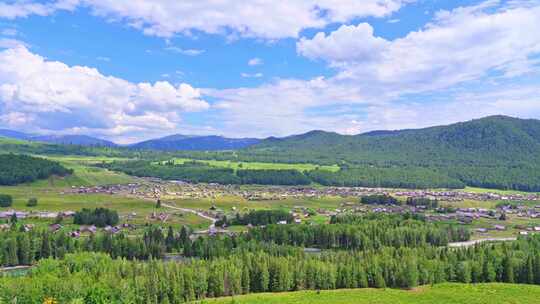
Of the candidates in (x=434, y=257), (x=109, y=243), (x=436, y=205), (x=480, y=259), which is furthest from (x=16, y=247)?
(x=436, y=205)

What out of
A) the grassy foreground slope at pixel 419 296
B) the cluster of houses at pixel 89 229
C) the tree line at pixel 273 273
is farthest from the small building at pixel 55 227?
the grassy foreground slope at pixel 419 296

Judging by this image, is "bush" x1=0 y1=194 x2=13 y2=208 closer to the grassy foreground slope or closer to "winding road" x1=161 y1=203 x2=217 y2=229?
"winding road" x1=161 y1=203 x2=217 y2=229

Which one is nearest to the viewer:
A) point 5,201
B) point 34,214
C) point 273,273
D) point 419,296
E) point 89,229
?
point 419,296

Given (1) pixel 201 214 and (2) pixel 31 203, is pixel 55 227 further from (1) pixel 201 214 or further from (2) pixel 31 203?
(1) pixel 201 214

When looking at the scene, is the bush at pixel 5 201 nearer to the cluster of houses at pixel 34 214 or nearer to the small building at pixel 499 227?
the cluster of houses at pixel 34 214

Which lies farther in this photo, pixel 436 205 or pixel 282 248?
pixel 436 205

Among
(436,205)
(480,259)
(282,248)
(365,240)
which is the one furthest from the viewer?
(436,205)

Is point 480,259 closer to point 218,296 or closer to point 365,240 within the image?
point 365,240

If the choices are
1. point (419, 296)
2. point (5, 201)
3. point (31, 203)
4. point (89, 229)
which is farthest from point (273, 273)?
point (5, 201)
